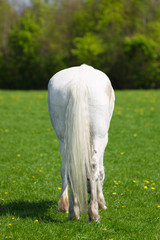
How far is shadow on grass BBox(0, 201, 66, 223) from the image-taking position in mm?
4400

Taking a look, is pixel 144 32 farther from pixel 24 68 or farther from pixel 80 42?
pixel 24 68

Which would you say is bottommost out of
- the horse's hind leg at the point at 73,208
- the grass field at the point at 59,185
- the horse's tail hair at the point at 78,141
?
the grass field at the point at 59,185

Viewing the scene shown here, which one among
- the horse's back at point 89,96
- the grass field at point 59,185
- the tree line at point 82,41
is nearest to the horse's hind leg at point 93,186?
the grass field at point 59,185

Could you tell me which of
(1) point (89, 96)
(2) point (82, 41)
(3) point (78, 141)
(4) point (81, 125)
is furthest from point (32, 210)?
(2) point (82, 41)

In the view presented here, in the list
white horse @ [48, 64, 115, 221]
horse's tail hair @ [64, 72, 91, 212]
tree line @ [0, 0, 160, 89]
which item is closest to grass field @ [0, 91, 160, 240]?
white horse @ [48, 64, 115, 221]

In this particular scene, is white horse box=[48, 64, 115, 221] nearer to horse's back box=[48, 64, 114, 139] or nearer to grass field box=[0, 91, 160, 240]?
horse's back box=[48, 64, 114, 139]

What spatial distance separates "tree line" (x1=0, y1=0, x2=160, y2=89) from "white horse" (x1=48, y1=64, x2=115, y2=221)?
3249 centimetres

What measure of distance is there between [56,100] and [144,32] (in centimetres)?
3611

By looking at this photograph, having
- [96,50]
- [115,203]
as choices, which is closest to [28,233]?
[115,203]

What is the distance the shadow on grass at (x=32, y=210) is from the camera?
4.40 metres

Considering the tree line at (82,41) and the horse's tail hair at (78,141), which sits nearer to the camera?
the horse's tail hair at (78,141)

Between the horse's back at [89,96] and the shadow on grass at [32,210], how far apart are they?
1117mm

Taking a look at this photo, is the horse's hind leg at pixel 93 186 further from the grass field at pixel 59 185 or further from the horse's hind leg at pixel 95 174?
→ the grass field at pixel 59 185

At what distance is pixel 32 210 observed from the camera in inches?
184
